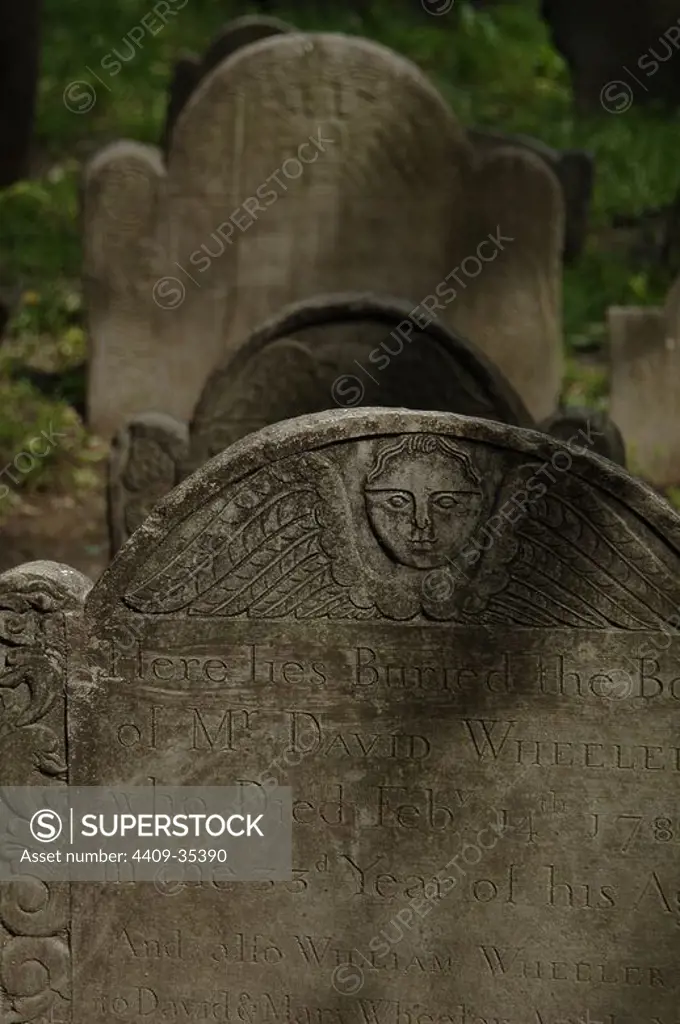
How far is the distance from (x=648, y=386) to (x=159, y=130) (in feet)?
17.5

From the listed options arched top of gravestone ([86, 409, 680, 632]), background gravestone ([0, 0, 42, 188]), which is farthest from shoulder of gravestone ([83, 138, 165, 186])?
Answer: arched top of gravestone ([86, 409, 680, 632])

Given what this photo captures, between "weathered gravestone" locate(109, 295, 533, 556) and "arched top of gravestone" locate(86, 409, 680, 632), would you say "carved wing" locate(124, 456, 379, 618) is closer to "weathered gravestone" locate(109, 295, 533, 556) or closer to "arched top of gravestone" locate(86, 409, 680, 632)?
"arched top of gravestone" locate(86, 409, 680, 632)

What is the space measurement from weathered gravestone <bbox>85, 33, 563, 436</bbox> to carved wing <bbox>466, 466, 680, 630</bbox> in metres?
4.73

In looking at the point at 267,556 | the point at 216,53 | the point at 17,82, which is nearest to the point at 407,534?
the point at 267,556

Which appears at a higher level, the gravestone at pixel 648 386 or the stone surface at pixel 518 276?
the stone surface at pixel 518 276

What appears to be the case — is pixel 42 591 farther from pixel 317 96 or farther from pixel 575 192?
pixel 575 192

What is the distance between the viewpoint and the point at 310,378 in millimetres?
5965

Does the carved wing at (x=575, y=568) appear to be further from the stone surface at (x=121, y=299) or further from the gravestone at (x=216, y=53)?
the gravestone at (x=216, y=53)

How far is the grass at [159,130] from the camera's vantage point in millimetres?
9172

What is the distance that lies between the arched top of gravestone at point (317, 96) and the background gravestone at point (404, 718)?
4.67 metres

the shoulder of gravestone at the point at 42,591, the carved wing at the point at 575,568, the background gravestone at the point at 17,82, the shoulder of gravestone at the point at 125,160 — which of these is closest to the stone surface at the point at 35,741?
the shoulder of gravestone at the point at 42,591

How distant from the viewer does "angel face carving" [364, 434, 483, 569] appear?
367 centimetres

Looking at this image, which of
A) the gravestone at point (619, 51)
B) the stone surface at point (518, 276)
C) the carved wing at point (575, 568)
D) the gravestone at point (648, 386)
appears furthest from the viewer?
the gravestone at point (619, 51)

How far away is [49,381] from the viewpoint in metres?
9.09
